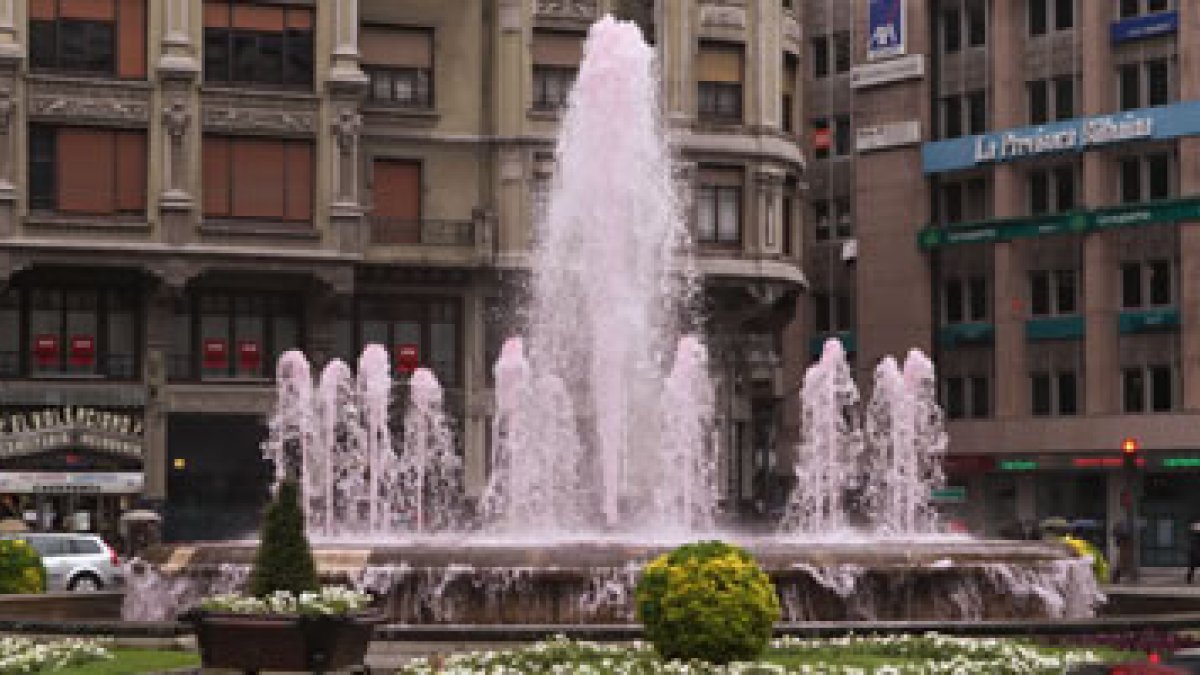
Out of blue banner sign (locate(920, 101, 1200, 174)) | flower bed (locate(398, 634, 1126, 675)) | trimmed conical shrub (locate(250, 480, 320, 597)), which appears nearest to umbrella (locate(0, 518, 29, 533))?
trimmed conical shrub (locate(250, 480, 320, 597))

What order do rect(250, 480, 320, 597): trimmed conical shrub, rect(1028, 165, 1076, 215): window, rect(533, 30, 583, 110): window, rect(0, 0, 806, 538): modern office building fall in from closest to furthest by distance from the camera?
rect(250, 480, 320, 597): trimmed conical shrub → rect(0, 0, 806, 538): modern office building → rect(533, 30, 583, 110): window → rect(1028, 165, 1076, 215): window

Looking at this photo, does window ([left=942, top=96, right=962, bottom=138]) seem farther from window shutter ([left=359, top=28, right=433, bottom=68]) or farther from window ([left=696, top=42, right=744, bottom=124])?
window shutter ([left=359, top=28, right=433, bottom=68])

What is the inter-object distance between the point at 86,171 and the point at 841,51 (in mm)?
32630

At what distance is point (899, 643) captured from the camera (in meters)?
19.2

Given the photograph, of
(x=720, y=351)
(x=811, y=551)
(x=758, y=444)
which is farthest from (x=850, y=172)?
(x=811, y=551)

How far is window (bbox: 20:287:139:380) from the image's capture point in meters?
53.3

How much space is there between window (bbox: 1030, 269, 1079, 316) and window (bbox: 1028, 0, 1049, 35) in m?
7.41

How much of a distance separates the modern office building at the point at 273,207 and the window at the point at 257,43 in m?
0.06

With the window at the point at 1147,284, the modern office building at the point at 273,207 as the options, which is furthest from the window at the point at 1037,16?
the modern office building at the point at 273,207

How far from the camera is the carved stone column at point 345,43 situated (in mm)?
54594

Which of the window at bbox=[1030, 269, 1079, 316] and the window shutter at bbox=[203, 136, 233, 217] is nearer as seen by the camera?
the window shutter at bbox=[203, 136, 233, 217]

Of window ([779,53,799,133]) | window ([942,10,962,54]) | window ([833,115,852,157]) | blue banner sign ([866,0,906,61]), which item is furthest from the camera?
window ([833,115,852,157])

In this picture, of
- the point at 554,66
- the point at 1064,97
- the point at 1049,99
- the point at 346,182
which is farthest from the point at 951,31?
the point at 346,182

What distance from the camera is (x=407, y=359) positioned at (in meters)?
56.8
